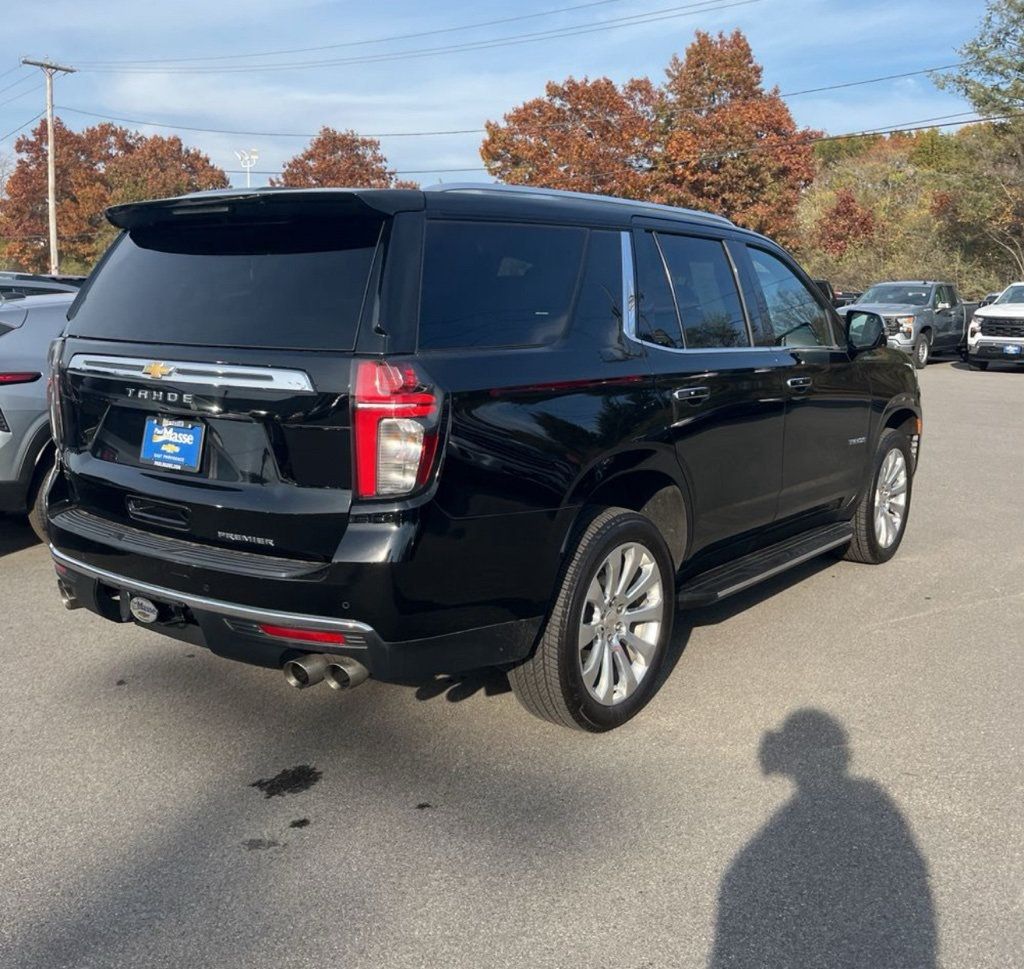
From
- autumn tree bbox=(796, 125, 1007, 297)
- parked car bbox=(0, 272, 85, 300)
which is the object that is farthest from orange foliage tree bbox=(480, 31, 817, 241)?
parked car bbox=(0, 272, 85, 300)

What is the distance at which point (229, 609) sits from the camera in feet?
11.2

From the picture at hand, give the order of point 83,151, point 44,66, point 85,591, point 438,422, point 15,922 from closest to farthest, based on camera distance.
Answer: point 15,922
point 438,422
point 85,591
point 44,66
point 83,151

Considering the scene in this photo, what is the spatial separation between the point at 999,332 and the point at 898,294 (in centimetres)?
240

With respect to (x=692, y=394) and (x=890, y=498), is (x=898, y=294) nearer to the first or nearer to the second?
(x=890, y=498)

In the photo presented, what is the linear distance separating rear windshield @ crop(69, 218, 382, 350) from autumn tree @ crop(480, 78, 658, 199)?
38.9 meters

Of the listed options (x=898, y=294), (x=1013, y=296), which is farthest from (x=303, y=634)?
(x=1013, y=296)

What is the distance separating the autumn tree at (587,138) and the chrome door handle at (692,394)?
125 feet

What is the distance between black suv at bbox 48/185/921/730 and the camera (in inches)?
128

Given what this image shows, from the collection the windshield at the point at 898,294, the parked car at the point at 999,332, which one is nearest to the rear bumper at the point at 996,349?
the parked car at the point at 999,332

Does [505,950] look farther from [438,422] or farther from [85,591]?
[85,591]

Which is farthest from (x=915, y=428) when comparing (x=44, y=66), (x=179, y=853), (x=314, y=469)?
(x=44, y=66)

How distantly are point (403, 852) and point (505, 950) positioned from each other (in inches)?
23.0

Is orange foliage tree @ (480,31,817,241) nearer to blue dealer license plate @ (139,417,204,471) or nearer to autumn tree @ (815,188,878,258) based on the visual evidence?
autumn tree @ (815,188,878,258)

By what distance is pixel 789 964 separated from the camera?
271 centimetres
